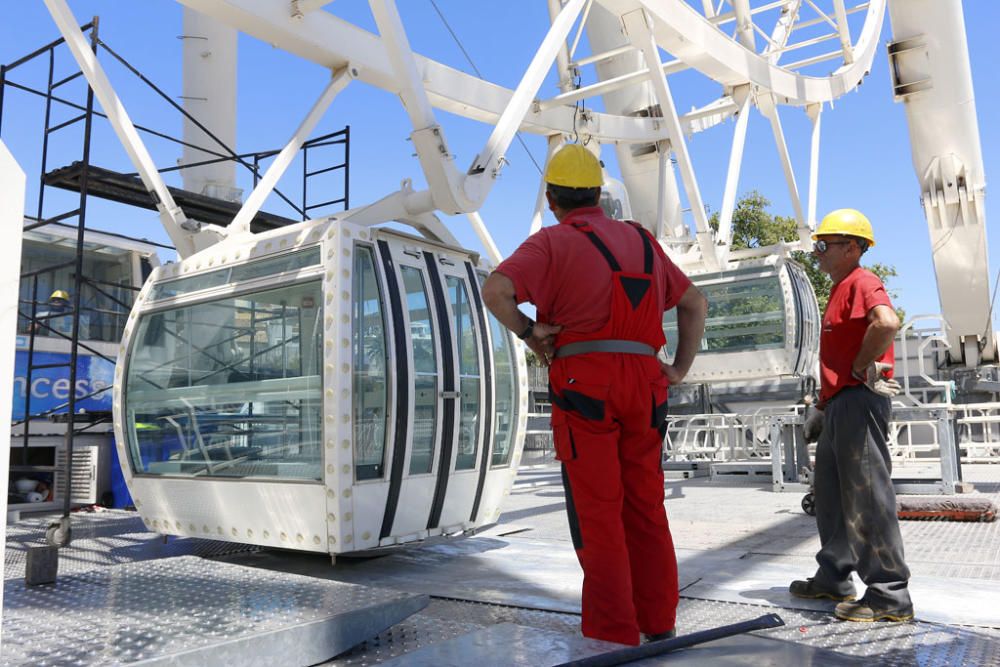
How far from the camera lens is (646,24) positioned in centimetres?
1030

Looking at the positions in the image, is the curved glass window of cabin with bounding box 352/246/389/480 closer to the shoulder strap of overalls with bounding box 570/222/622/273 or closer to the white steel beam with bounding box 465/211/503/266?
the shoulder strap of overalls with bounding box 570/222/622/273

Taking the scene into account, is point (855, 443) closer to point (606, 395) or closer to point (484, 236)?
point (606, 395)

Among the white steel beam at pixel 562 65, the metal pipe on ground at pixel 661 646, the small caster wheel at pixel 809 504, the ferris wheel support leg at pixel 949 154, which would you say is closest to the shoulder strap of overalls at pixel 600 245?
the metal pipe on ground at pixel 661 646

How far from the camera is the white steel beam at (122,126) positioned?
6.80 metres

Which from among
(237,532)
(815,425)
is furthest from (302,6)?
(815,425)

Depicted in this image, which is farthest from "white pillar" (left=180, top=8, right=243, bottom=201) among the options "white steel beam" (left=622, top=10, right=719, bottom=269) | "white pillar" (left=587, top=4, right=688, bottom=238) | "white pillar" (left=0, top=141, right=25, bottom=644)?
"white pillar" (left=0, top=141, right=25, bottom=644)

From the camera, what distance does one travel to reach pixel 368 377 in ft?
17.2

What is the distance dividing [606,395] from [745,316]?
37.6ft

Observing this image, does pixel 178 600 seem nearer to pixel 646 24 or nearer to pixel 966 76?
pixel 646 24

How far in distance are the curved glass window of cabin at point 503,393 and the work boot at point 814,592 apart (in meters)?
2.45

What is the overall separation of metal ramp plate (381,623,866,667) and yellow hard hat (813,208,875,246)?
2.20 meters

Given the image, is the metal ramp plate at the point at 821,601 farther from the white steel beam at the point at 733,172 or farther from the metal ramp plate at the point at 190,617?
the white steel beam at the point at 733,172

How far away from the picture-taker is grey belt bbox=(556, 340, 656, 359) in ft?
10.6

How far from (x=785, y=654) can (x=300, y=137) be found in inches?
252
